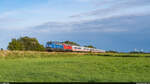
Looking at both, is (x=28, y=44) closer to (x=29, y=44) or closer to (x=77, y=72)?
(x=29, y=44)

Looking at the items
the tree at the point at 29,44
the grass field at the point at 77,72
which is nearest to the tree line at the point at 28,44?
the tree at the point at 29,44

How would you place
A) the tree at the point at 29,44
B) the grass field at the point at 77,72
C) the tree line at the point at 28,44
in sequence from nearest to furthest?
1. the grass field at the point at 77,72
2. the tree line at the point at 28,44
3. the tree at the point at 29,44

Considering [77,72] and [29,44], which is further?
[29,44]

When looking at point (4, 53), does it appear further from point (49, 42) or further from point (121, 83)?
point (121, 83)

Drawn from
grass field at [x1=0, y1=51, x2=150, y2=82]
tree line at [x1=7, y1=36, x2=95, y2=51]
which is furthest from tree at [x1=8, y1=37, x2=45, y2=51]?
grass field at [x1=0, y1=51, x2=150, y2=82]

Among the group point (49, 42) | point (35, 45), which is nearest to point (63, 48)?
point (49, 42)

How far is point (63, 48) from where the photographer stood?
5691 centimetres

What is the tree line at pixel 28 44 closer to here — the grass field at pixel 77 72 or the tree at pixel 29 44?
the tree at pixel 29 44

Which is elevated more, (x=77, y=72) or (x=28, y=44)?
(x=28, y=44)

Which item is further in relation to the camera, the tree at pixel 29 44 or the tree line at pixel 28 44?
the tree at pixel 29 44

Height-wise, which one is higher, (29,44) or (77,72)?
(29,44)

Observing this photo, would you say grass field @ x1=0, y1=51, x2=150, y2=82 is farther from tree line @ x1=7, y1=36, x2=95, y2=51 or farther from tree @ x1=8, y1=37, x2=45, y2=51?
tree @ x1=8, y1=37, x2=45, y2=51

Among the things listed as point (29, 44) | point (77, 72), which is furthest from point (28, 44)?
point (77, 72)

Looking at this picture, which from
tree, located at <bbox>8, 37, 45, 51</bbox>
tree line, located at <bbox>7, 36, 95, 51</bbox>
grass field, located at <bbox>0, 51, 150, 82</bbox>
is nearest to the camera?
grass field, located at <bbox>0, 51, 150, 82</bbox>
